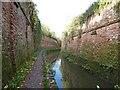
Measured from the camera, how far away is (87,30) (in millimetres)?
15773

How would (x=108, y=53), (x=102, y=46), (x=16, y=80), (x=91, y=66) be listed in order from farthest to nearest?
1. (x=91, y=66)
2. (x=102, y=46)
3. (x=108, y=53)
4. (x=16, y=80)

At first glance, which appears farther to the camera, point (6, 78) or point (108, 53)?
point (108, 53)

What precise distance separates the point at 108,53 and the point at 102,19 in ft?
8.27

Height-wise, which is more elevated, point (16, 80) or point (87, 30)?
point (87, 30)

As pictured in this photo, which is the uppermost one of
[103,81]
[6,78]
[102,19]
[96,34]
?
[102,19]

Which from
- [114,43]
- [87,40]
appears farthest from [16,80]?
[87,40]

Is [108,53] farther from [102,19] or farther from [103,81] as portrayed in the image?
[102,19]

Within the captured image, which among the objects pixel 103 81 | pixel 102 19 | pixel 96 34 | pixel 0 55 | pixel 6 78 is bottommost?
pixel 103 81

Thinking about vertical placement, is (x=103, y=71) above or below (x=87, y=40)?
below

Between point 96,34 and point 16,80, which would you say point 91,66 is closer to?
point 96,34

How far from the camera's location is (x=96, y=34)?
13.2 m

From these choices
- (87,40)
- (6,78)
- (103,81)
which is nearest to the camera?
(6,78)

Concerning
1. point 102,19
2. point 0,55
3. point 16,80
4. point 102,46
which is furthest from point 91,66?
point 0,55

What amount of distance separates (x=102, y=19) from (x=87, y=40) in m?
3.35
